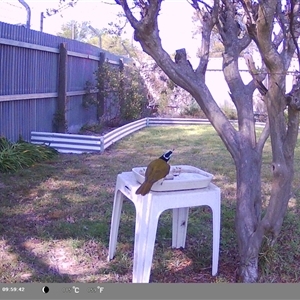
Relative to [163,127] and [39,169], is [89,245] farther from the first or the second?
[163,127]

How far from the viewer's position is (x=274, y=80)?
10.0 ft

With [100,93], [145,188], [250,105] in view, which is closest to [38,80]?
[100,93]

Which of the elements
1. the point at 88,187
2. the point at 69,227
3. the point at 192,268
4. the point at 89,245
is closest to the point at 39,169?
the point at 88,187

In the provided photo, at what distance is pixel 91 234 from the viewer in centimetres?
459

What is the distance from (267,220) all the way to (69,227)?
2.04 metres

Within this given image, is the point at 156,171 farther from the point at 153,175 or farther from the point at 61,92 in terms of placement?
the point at 61,92

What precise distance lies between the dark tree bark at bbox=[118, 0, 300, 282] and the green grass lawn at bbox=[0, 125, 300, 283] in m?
0.26

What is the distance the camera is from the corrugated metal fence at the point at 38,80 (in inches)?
328

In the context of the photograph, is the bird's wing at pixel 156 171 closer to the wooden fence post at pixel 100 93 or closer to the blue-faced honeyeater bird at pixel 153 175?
the blue-faced honeyeater bird at pixel 153 175

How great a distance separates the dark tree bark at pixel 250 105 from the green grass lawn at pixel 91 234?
26 centimetres

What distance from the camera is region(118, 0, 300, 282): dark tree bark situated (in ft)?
10.1

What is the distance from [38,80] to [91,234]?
561 cm

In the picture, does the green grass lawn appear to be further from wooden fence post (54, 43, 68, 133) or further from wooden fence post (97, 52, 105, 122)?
wooden fence post (97, 52, 105, 122)

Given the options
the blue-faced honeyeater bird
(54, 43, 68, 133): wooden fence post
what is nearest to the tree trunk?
the blue-faced honeyeater bird
